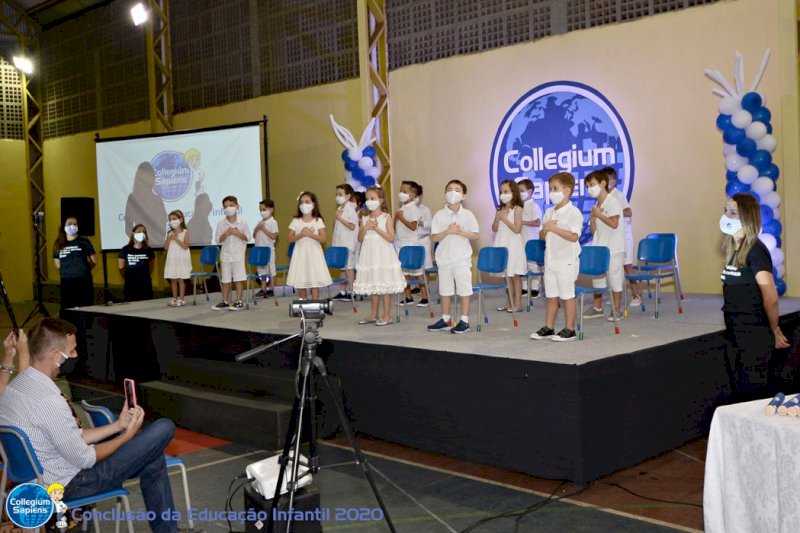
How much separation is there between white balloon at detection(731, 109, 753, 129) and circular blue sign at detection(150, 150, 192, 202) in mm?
8504

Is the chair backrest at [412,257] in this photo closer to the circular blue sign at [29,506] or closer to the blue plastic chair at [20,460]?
the blue plastic chair at [20,460]

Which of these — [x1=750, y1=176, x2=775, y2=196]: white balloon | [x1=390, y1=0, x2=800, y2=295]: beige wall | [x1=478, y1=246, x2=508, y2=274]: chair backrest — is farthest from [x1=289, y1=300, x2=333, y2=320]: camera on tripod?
[x1=390, y1=0, x2=800, y2=295]: beige wall

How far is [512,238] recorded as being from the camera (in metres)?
8.28

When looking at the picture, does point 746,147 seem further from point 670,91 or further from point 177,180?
point 177,180

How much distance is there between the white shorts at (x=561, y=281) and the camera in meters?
5.97

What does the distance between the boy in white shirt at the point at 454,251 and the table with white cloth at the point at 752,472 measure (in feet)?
11.5

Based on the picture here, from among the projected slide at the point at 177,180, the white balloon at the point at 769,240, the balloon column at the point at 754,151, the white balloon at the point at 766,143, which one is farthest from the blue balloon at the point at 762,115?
the projected slide at the point at 177,180

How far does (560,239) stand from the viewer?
6.05 meters

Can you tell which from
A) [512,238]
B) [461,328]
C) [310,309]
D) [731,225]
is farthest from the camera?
[512,238]

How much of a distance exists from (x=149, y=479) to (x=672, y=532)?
2547 mm

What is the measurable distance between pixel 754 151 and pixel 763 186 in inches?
14.5

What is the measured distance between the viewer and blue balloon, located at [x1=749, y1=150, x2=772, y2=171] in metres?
7.48

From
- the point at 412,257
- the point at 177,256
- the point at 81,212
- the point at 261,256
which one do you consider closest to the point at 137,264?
the point at 177,256

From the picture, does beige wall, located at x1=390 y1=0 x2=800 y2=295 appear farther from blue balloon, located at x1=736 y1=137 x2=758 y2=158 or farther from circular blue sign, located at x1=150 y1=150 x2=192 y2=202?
circular blue sign, located at x1=150 y1=150 x2=192 y2=202
